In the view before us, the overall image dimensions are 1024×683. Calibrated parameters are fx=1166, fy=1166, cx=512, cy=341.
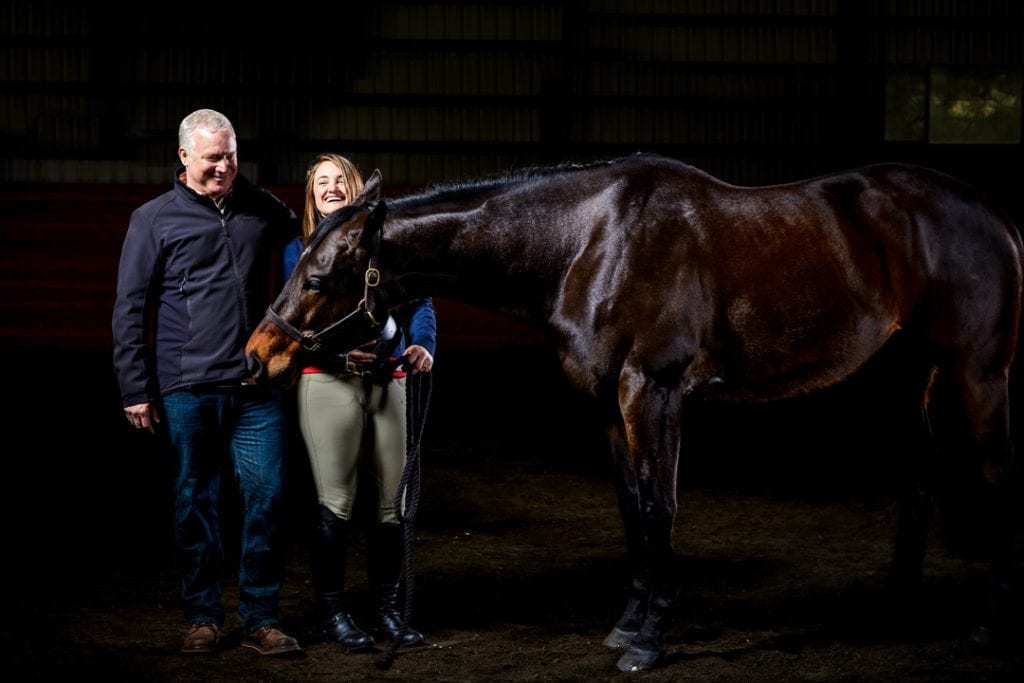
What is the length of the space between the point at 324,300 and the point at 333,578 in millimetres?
891

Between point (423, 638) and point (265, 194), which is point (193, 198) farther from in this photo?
point (423, 638)

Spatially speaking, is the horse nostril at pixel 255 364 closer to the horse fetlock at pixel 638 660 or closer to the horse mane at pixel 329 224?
the horse mane at pixel 329 224

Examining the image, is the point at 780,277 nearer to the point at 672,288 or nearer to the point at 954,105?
the point at 672,288

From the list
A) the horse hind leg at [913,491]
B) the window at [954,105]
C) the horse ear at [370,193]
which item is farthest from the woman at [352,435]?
the window at [954,105]

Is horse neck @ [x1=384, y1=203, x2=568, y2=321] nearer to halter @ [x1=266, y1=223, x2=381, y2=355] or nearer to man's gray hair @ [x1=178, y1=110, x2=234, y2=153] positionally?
halter @ [x1=266, y1=223, x2=381, y2=355]

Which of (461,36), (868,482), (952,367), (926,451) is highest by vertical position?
(461,36)

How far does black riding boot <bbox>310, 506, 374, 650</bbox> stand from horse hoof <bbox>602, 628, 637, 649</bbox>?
2.43 ft

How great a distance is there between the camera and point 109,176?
1079 centimetres

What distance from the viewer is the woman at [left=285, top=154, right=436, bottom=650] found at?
3.53 m

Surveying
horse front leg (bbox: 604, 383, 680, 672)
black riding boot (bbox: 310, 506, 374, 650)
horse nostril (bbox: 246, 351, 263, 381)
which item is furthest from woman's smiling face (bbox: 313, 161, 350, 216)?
horse front leg (bbox: 604, 383, 680, 672)

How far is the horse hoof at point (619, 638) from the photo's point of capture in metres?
3.64

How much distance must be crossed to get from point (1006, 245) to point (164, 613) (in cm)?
310

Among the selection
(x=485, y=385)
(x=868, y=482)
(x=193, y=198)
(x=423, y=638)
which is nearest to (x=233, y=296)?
(x=193, y=198)

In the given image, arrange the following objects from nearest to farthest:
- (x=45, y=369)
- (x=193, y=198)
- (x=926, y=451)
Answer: (x=193, y=198), (x=926, y=451), (x=45, y=369)
